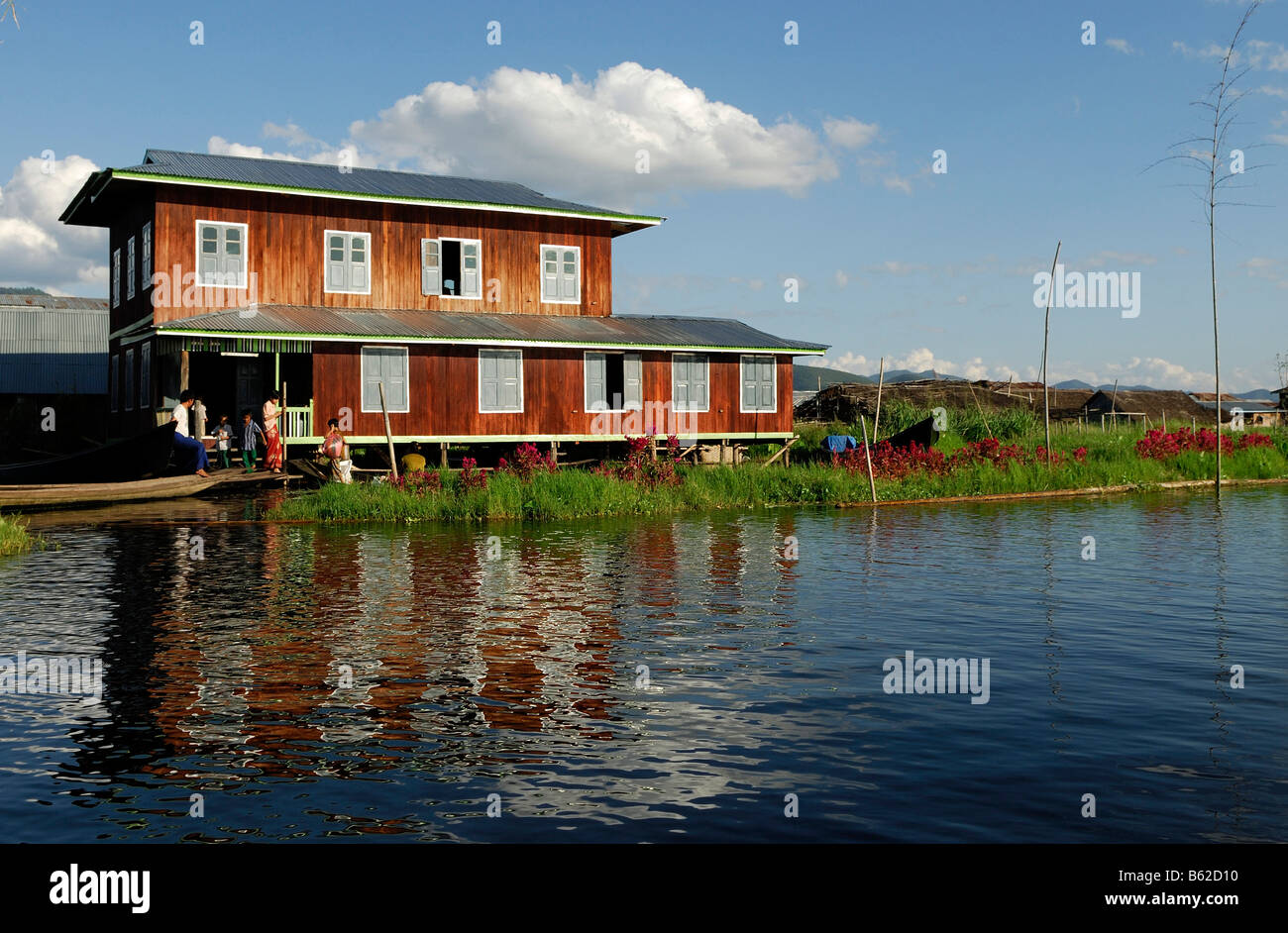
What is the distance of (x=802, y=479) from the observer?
2800 cm

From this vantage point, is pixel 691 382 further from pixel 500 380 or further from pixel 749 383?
pixel 500 380

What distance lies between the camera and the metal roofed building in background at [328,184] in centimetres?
2964

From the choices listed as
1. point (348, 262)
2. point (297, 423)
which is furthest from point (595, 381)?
point (297, 423)

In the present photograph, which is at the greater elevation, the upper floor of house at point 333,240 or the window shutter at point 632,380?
the upper floor of house at point 333,240

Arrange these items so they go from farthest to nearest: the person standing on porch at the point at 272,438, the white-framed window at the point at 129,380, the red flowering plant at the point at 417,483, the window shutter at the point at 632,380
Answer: the window shutter at the point at 632,380 → the white-framed window at the point at 129,380 → the person standing on porch at the point at 272,438 → the red flowering plant at the point at 417,483

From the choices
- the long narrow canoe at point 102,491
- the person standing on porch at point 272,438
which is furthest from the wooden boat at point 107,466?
the person standing on porch at point 272,438

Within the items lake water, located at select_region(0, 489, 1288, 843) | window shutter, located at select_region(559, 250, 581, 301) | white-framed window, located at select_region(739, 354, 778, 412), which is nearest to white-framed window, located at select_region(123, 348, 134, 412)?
window shutter, located at select_region(559, 250, 581, 301)

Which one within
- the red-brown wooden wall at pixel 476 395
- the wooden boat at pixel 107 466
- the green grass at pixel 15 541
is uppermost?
the red-brown wooden wall at pixel 476 395

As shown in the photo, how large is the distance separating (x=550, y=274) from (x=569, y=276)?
2.20ft

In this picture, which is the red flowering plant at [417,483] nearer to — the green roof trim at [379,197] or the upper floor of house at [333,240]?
the upper floor of house at [333,240]

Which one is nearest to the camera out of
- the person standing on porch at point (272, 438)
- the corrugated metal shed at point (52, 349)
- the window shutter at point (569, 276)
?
the person standing on porch at point (272, 438)

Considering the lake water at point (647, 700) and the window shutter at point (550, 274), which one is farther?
the window shutter at point (550, 274)
